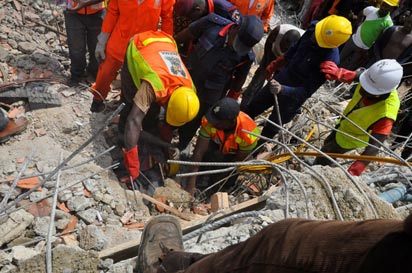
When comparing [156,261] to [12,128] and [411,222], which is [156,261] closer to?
[411,222]

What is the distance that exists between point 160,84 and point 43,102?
1676mm

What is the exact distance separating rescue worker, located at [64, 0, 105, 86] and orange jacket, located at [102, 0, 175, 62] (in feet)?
1.31

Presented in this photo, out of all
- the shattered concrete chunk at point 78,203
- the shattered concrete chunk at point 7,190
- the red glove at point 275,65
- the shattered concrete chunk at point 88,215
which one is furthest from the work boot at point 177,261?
the red glove at point 275,65

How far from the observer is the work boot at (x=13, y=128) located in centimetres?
392

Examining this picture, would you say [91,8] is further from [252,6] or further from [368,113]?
[368,113]

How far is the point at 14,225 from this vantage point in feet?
9.22

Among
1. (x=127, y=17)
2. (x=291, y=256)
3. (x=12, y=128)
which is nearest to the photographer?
(x=291, y=256)

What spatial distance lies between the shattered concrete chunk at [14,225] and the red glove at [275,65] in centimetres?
328

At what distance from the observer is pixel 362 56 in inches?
246

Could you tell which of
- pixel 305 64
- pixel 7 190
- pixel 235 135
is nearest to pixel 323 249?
pixel 7 190

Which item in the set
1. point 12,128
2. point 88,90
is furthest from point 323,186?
point 88,90

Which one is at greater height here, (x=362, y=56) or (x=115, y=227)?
(x=362, y=56)

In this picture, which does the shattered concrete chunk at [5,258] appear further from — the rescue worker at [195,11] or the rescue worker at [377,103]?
the rescue worker at [195,11]

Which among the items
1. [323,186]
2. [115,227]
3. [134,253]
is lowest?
[115,227]
